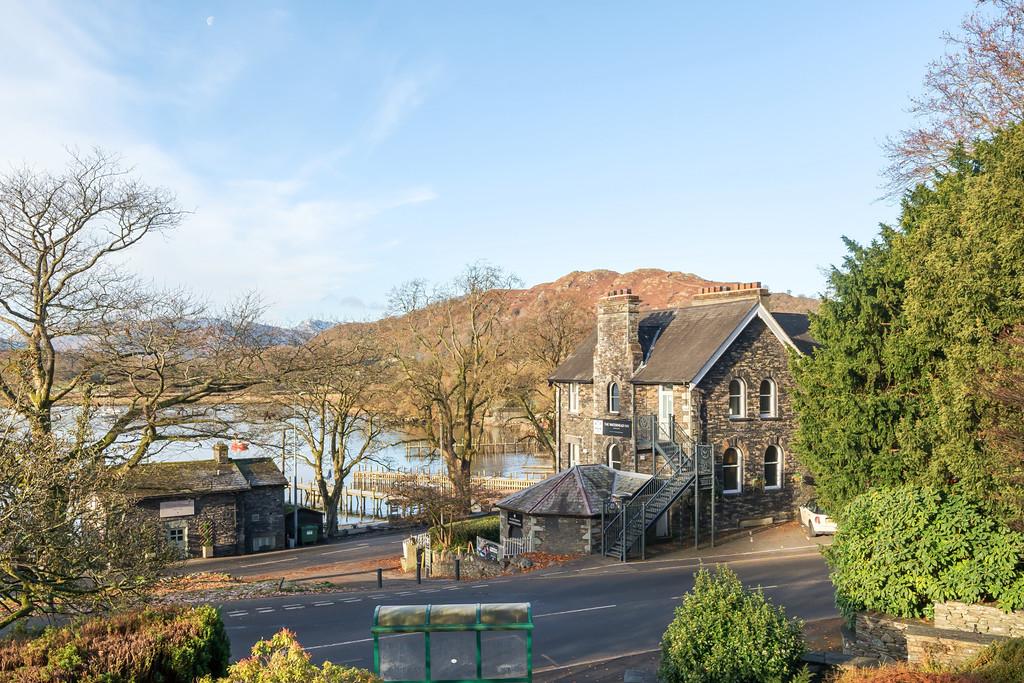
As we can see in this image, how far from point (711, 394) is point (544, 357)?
25.2 metres

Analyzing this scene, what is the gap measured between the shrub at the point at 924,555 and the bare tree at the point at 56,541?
12140 millimetres

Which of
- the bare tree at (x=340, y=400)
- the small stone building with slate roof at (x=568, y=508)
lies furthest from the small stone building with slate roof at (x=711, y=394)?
the bare tree at (x=340, y=400)

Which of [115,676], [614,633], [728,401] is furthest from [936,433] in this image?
[728,401]

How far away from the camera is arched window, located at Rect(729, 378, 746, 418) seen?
31.4 m

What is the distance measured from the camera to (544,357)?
181ft

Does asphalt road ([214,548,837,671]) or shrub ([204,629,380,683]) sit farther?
asphalt road ([214,548,837,671])

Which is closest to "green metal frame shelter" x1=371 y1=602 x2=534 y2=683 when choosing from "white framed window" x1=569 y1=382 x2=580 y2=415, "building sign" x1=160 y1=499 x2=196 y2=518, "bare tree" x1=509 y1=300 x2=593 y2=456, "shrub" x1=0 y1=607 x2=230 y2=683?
"shrub" x1=0 y1=607 x2=230 y2=683

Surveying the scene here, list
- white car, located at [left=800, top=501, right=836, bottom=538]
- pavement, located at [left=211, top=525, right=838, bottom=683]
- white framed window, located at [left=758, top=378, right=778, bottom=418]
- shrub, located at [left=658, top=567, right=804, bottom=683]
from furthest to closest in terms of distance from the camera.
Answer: white framed window, located at [left=758, top=378, right=778, bottom=418] < white car, located at [left=800, top=501, right=836, bottom=538] < pavement, located at [left=211, top=525, right=838, bottom=683] < shrub, located at [left=658, top=567, right=804, bottom=683]

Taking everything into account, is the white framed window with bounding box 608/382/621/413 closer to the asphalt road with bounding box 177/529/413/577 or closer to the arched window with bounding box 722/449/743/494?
the arched window with bounding box 722/449/743/494

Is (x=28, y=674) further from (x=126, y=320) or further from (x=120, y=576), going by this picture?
(x=126, y=320)

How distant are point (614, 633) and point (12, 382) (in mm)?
18304

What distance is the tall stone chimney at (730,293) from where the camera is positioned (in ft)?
105

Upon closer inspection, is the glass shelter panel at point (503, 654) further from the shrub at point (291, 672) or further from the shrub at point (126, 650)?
the shrub at point (126, 650)

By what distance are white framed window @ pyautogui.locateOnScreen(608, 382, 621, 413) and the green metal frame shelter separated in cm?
2229
